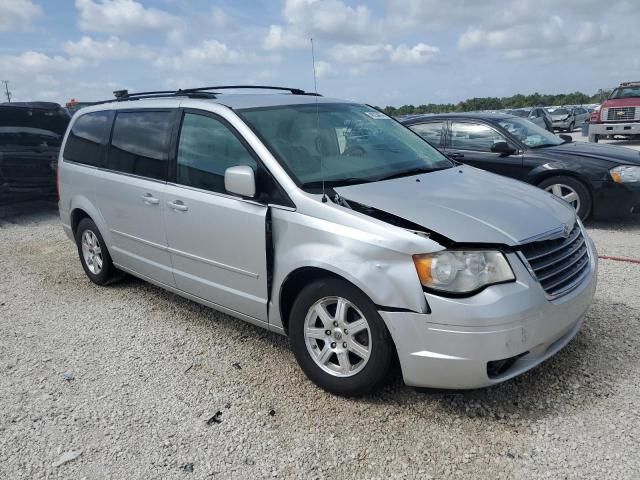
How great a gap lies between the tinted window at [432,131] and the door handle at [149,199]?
4.70 meters

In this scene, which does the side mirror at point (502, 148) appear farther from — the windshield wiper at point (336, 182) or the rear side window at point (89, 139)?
the rear side window at point (89, 139)

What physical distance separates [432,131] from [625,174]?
253 cm

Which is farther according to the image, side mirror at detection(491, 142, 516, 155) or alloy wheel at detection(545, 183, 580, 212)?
side mirror at detection(491, 142, 516, 155)

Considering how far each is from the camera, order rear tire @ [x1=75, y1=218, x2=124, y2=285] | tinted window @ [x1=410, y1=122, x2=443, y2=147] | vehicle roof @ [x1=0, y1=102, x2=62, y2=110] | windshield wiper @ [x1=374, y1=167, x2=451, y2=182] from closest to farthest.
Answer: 1. windshield wiper @ [x1=374, y1=167, x2=451, y2=182]
2. rear tire @ [x1=75, y1=218, x2=124, y2=285]
3. tinted window @ [x1=410, y1=122, x2=443, y2=147]
4. vehicle roof @ [x1=0, y1=102, x2=62, y2=110]

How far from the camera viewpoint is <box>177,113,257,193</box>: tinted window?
3.55m

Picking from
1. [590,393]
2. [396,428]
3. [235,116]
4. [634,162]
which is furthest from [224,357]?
[634,162]

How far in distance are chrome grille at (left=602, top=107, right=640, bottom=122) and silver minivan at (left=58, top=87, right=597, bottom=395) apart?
15143 mm

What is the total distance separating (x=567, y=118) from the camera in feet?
86.9

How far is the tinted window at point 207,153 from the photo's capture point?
140 inches

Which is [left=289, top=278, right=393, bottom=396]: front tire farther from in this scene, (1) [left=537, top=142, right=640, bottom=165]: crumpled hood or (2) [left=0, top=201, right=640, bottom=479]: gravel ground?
(1) [left=537, top=142, right=640, bottom=165]: crumpled hood

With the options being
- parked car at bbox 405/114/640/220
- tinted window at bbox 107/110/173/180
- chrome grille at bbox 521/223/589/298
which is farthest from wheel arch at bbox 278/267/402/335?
parked car at bbox 405/114/640/220

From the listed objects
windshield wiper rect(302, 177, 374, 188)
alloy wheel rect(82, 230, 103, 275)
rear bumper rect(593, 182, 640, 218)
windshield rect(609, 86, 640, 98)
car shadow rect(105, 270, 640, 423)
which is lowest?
car shadow rect(105, 270, 640, 423)

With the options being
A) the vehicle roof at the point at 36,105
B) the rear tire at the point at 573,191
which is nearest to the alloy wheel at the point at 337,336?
the rear tire at the point at 573,191

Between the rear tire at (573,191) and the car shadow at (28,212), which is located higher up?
the rear tire at (573,191)
